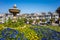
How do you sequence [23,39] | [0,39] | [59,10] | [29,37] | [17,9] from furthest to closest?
[59,10]
[17,9]
[29,37]
[23,39]
[0,39]

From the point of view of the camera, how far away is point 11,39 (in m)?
4.84

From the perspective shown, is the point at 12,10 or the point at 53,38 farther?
the point at 12,10

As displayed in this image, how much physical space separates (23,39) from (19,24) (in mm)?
7832

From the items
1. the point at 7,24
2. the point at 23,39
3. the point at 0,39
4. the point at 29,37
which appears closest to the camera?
the point at 0,39

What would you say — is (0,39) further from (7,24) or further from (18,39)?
(7,24)

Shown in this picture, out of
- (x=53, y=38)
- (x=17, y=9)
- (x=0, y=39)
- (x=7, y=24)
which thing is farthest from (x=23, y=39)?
(x=17, y=9)

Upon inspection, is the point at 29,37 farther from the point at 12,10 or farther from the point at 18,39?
the point at 12,10

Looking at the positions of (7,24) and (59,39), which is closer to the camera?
(59,39)

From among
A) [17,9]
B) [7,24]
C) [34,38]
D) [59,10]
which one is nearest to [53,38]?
[34,38]

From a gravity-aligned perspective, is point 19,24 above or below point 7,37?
below

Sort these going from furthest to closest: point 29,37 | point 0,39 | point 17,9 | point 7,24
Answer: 1. point 17,9
2. point 7,24
3. point 29,37
4. point 0,39

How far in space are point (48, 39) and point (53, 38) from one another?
0.72ft

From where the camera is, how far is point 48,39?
18.1 feet

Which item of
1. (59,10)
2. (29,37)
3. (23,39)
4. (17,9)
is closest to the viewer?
(23,39)
